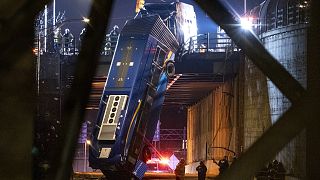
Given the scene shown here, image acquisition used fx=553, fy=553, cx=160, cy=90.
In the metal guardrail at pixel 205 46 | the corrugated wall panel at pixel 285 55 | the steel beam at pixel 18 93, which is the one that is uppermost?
the metal guardrail at pixel 205 46

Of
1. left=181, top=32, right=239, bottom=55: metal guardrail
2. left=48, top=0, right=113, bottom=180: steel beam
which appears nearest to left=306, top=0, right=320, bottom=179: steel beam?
left=48, top=0, right=113, bottom=180: steel beam

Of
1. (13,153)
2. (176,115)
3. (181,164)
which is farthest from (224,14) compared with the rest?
(176,115)

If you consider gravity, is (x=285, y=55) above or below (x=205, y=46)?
below

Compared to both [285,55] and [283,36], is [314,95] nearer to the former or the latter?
[285,55]

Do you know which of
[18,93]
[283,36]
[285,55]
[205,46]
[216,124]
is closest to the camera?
[18,93]

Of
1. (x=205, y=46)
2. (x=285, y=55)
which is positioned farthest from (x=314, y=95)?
(x=205, y=46)

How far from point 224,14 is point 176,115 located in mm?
39517

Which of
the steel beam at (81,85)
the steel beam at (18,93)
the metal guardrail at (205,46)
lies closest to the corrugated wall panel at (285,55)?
the metal guardrail at (205,46)

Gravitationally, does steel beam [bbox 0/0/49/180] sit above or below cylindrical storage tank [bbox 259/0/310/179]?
below

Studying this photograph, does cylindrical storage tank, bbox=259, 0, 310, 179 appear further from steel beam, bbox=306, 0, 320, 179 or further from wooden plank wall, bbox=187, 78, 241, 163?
steel beam, bbox=306, 0, 320, 179

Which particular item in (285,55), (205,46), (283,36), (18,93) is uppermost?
(205,46)

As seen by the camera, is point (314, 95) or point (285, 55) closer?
point (314, 95)

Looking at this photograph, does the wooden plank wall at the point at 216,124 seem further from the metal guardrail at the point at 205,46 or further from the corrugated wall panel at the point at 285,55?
the corrugated wall panel at the point at 285,55

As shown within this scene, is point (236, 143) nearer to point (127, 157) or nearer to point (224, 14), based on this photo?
point (127, 157)
